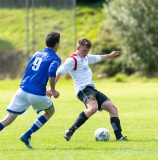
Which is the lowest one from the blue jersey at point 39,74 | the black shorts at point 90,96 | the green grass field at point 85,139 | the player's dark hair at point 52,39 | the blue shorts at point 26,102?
the green grass field at point 85,139

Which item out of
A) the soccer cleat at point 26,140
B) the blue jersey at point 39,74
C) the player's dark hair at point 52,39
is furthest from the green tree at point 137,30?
the soccer cleat at point 26,140

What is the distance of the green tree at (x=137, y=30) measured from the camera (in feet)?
93.9

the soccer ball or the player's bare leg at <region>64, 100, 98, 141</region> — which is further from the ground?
the player's bare leg at <region>64, 100, 98, 141</region>

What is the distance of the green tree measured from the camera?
28609mm

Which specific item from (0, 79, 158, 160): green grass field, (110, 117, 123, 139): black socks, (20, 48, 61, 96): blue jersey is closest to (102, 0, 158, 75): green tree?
(0, 79, 158, 160): green grass field

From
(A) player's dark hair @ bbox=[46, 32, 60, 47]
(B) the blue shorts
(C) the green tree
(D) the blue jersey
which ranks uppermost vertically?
(A) player's dark hair @ bbox=[46, 32, 60, 47]

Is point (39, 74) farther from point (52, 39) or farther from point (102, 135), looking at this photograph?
point (102, 135)

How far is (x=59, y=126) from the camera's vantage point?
39.5 feet

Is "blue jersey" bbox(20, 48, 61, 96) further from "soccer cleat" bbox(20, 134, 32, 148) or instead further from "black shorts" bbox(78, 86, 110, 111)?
"black shorts" bbox(78, 86, 110, 111)

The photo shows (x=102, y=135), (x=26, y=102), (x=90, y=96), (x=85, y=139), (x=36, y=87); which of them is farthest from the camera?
(x=85, y=139)

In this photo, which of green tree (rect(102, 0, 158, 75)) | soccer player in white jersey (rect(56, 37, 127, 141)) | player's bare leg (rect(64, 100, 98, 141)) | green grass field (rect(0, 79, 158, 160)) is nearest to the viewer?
green grass field (rect(0, 79, 158, 160))

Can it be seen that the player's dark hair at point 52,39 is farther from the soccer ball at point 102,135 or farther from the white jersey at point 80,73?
the soccer ball at point 102,135

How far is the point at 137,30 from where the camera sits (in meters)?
28.9

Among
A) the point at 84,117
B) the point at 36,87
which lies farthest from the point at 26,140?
the point at 84,117
